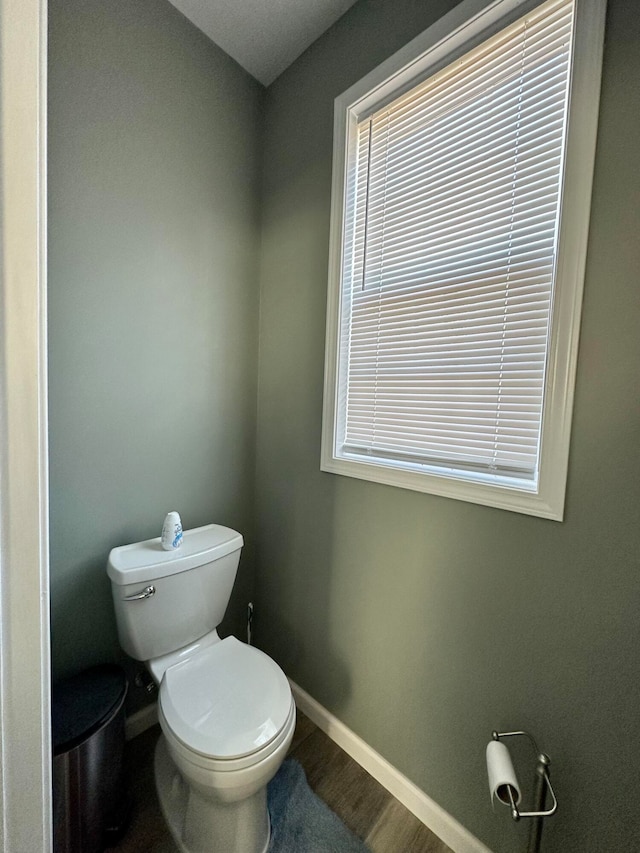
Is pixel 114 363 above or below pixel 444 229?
below

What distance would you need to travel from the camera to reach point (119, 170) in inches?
44.4

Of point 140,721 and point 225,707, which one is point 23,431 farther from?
point 140,721

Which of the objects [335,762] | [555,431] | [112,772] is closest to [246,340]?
[555,431]

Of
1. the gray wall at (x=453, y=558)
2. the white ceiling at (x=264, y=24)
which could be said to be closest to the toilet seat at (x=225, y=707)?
the gray wall at (x=453, y=558)

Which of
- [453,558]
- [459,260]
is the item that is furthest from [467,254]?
[453,558]

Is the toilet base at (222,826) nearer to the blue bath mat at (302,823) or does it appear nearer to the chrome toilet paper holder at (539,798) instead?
the blue bath mat at (302,823)

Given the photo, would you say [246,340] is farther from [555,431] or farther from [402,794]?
[402,794]

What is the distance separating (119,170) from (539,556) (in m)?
1.78

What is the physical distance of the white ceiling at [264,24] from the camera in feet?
3.88

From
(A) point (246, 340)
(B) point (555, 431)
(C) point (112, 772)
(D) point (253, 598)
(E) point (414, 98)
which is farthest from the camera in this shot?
(D) point (253, 598)

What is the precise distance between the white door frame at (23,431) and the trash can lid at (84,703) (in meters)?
0.24

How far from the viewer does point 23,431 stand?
2.01ft

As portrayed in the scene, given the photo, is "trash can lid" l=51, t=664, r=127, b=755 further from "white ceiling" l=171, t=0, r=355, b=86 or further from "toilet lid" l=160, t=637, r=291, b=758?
"white ceiling" l=171, t=0, r=355, b=86

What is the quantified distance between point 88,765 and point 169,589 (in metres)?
0.45
